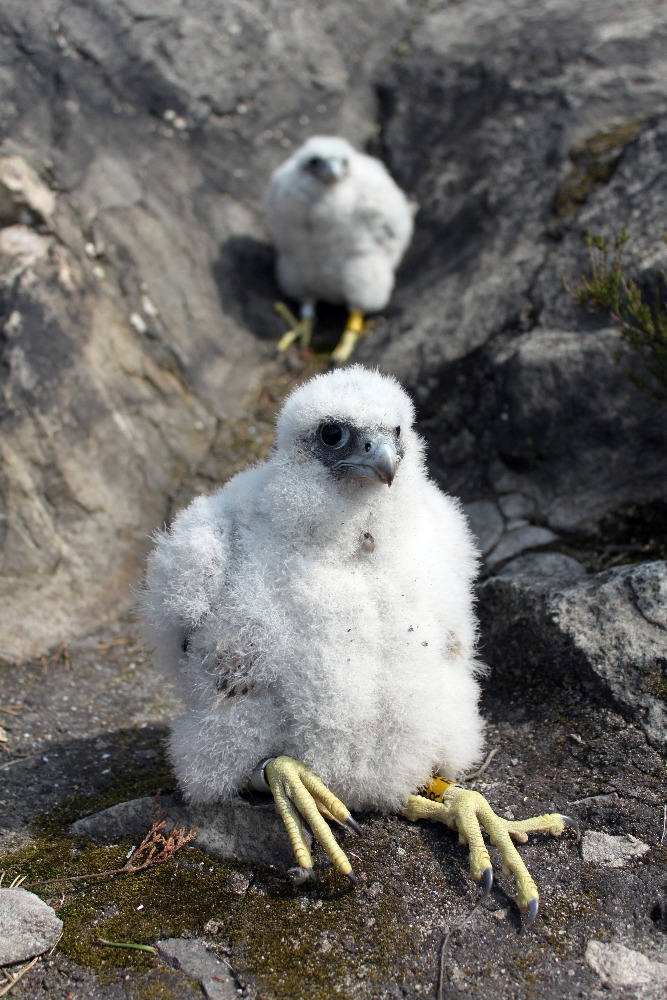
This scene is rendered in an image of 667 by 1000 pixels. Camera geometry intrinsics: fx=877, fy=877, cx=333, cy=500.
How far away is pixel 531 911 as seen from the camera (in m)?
2.55

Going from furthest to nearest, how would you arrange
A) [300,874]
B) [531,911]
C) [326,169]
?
[326,169], [300,874], [531,911]

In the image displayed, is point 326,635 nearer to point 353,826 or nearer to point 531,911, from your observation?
point 353,826

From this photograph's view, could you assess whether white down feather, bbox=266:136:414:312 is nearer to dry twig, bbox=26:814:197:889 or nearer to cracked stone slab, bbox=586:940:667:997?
dry twig, bbox=26:814:197:889

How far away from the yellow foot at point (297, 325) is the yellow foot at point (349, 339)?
10.1 inches

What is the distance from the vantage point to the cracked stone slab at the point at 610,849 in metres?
2.75

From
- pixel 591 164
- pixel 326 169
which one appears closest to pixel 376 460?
pixel 591 164

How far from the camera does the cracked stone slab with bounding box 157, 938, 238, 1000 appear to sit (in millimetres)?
2408

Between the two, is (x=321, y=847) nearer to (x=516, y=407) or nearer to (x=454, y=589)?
(x=454, y=589)

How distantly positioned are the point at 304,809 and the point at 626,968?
3.28ft

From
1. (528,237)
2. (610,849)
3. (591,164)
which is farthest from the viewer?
(591,164)

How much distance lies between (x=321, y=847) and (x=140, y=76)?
233 inches

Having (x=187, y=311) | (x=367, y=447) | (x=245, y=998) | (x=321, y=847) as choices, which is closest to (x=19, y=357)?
(x=187, y=311)

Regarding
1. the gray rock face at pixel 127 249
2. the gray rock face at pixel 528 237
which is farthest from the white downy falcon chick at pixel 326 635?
the gray rock face at pixel 127 249

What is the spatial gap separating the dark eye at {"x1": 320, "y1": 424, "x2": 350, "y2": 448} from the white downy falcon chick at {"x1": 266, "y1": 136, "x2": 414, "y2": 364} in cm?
361
